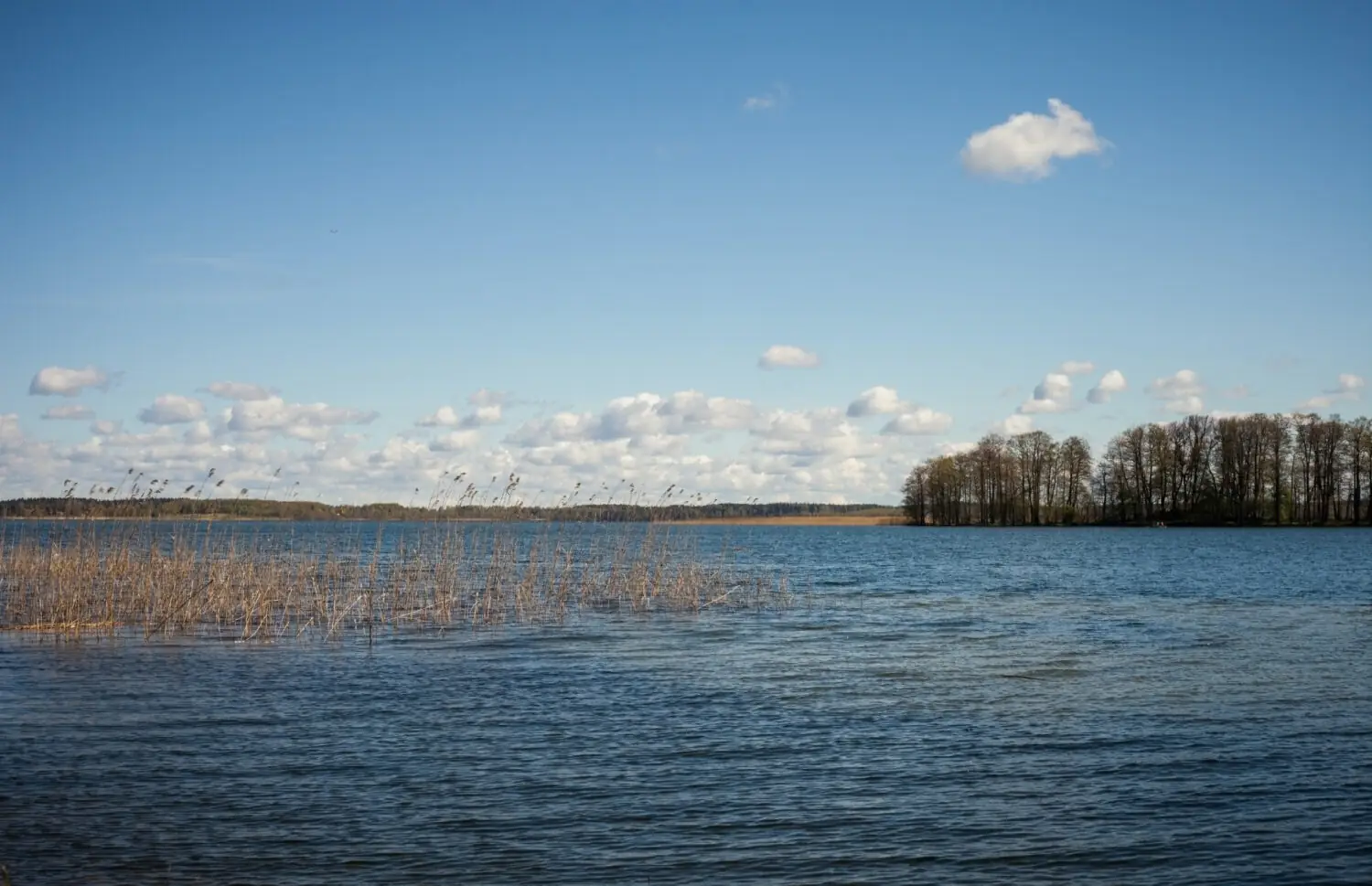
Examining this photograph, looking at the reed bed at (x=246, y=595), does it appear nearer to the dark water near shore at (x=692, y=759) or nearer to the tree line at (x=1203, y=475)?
the dark water near shore at (x=692, y=759)

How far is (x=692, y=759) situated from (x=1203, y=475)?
9859cm

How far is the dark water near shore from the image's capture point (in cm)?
883

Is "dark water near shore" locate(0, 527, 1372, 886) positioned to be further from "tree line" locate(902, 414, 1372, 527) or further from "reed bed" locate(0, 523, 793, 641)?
"tree line" locate(902, 414, 1372, 527)

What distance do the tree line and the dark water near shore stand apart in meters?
81.7

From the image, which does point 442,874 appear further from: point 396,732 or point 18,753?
point 18,753

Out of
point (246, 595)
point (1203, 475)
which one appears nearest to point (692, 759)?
point (246, 595)

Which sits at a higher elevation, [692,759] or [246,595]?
[246,595]

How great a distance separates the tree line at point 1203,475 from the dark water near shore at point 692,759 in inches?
3217

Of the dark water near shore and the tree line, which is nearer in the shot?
the dark water near shore

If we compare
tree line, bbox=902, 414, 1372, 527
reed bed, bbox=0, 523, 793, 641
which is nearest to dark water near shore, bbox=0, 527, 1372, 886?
reed bed, bbox=0, 523, 793, 641

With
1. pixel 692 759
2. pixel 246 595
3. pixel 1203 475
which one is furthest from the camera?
pixel 1203 475

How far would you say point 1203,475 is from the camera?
99500 mm

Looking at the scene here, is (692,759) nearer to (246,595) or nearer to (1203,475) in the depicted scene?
(246,595)

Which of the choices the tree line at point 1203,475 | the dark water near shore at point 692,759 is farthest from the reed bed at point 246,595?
the tree line at point 1203,475
